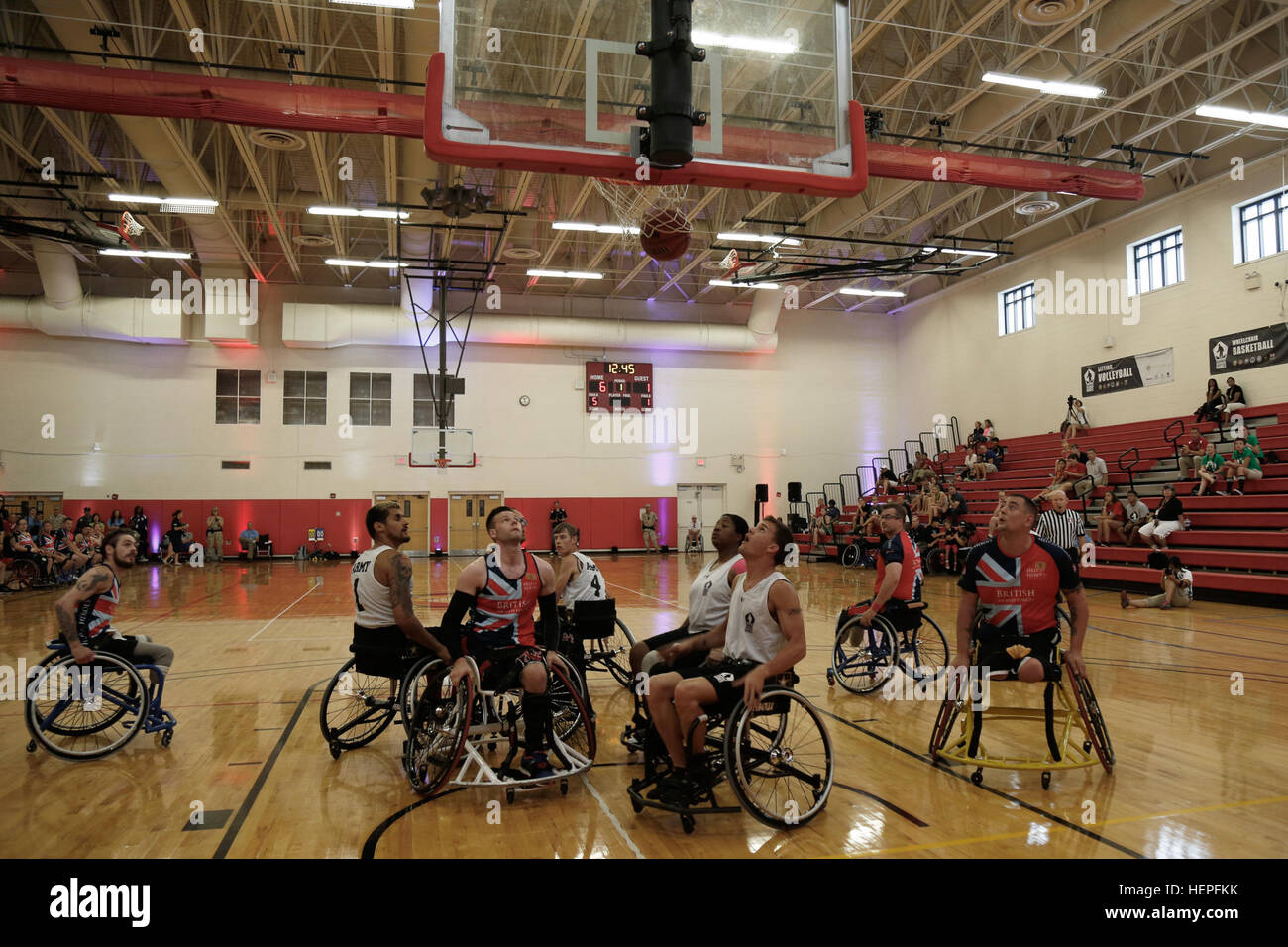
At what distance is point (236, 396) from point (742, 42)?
17.9 m

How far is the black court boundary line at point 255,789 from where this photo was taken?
303 centimetres

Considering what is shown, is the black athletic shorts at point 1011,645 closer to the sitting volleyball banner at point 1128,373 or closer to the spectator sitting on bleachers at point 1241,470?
the spectator sitting on bleachers at point 1241,470

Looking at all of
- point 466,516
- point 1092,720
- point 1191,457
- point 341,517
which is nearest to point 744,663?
point 1092,720

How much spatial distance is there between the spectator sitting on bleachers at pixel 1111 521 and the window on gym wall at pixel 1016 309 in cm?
670

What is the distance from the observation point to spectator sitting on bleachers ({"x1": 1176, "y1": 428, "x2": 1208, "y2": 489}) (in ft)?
41.0

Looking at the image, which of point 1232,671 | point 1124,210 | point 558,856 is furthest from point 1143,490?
point 558,856

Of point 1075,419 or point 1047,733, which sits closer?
point 1047,733

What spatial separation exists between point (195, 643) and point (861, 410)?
60.2 ft

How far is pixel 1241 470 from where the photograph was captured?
1137cm

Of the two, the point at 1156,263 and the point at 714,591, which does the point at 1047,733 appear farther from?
the point at 1156,263

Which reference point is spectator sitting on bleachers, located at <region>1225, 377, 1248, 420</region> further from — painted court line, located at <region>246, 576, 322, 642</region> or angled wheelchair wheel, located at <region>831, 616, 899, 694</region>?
Answer: painted court line, located at <region>246, 576, 322, 642</region>

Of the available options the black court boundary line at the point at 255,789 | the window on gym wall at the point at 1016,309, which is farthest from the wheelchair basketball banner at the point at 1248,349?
the black court boundary line at the point at 255,789

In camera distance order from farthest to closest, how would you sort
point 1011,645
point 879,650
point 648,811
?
point 879,650
point 1011,645
point 648,811

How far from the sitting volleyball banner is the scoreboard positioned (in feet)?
33.0
